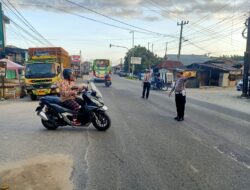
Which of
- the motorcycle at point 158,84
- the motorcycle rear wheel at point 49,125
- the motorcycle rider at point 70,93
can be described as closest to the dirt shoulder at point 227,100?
the motorcycle at point 158,84

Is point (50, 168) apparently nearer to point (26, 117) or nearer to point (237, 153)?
point (237, 153)

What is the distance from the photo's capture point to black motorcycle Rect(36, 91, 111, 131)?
1001 centimetres

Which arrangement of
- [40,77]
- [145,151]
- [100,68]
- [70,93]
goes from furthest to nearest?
[100,68], [40,77], [70,93], [145,151]

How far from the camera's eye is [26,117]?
42.1ft

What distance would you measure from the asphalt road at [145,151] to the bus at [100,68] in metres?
35.6

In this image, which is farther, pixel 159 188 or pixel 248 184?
pixel 248 184

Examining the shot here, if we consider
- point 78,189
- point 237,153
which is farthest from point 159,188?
point 237,153

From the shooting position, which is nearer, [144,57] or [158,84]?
[158,84]

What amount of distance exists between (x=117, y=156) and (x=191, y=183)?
6.62 ft

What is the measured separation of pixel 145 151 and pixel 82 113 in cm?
302

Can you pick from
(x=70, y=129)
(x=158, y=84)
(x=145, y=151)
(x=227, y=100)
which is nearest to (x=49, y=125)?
(x=70, y=129)

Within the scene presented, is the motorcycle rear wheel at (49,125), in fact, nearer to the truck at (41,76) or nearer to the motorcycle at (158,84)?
the truck at (41,76)

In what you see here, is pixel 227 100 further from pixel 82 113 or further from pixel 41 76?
pixel 82 113

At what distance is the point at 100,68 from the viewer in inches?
1889
